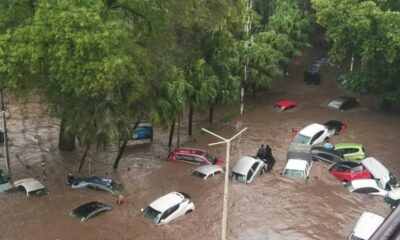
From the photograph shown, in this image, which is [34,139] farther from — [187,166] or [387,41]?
[387,41]

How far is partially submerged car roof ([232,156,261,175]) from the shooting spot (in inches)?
1008

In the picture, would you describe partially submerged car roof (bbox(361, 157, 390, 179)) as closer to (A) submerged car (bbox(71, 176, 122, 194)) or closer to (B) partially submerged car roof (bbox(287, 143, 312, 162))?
(B) partially submerged car roof (bbox(287, 143, 312, 162))

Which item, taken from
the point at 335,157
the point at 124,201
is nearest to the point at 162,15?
the point at 124,201

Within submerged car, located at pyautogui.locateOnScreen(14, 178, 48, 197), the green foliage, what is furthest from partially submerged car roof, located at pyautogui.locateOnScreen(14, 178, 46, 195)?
the green foliage

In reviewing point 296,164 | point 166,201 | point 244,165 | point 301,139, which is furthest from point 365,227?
point 301,139

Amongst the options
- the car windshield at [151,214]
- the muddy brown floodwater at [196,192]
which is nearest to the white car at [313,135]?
the muddy brown floodwater at [196,192]

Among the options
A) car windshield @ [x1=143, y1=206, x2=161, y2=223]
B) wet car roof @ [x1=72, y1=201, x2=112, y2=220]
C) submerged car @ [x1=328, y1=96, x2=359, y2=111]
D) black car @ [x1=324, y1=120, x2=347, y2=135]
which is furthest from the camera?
submerged car @ [x1=328, y1=96, x2=359, y2=111]

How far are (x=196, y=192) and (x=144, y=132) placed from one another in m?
7.92

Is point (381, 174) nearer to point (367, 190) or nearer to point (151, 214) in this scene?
point (367, 190)

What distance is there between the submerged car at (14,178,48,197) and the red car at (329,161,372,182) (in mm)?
15544

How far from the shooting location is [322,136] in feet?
104

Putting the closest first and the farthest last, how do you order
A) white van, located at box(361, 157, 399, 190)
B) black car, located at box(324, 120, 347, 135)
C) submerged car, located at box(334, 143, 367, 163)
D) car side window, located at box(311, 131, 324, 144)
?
white van, located at box(361, 157, 399, 190)
submerged car, located at box(334, 143, 367, 163)
car side window, located at box(311, 131, 324, 144)
black car, located at box(324, 120, 347, 135)

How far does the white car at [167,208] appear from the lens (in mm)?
21266

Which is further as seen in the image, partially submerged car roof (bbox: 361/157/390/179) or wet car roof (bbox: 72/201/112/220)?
partially submerged car roof (bbox: 361/157/390/179)
